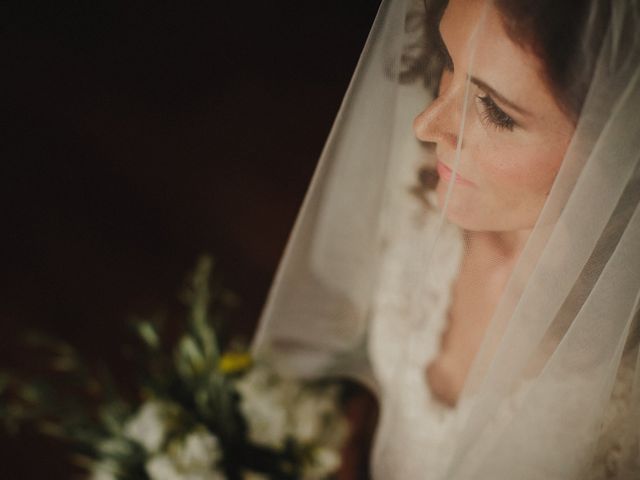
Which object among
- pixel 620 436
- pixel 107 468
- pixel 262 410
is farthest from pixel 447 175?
pixel 107 468

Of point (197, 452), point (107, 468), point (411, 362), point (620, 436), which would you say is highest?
point (620, 436)

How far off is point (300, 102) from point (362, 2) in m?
1.23

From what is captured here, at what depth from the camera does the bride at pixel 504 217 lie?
46 centimetres

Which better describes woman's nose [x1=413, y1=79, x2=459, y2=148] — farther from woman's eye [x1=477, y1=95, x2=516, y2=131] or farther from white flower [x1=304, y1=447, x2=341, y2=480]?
white flower [x1=304, y1=447, x2=341, y2=480]

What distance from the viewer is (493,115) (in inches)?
19.7

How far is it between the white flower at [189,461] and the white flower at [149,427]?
21 mm

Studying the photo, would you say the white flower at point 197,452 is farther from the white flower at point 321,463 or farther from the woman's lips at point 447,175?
the woman's lips at point 447,175

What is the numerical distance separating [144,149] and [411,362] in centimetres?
129

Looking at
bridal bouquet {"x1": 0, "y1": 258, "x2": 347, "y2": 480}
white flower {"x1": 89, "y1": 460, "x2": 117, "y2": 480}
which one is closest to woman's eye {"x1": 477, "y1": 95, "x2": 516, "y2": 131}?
bridal bouquet {"x1": 0, "y1": 258, "x2": 347, "y2": 480}

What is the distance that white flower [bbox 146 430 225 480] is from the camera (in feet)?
2.52

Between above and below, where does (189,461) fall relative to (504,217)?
below

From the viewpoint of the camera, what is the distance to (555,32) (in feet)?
1.46

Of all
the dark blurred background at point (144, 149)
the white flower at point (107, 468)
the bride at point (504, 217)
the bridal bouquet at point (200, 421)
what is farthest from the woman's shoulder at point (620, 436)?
the dark blurred background at point (144, 149)

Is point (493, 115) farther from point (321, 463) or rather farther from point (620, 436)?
point (321, 463)
